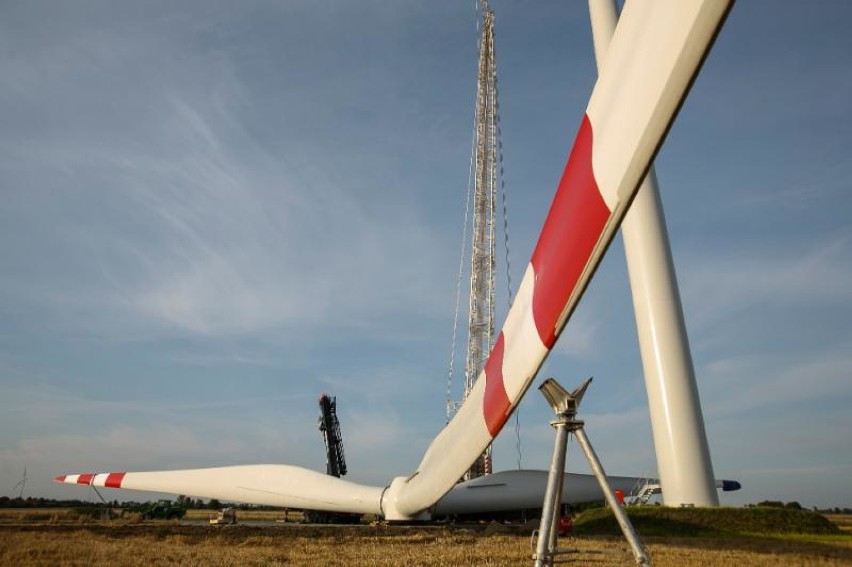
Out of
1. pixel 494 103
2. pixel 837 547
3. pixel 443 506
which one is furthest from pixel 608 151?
pixel 494 103

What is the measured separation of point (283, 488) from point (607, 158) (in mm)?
27570

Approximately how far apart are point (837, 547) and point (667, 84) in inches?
785

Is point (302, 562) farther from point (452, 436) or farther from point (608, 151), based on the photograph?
point (608, 151)

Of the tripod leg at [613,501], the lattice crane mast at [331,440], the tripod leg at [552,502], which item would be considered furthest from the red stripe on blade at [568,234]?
the lattice crane mast at [331,440]

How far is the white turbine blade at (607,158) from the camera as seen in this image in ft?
7.11

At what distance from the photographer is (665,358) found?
842 inches

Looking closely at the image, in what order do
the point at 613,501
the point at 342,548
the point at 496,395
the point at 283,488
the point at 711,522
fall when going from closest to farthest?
the point at 496,395 < the point at 613,501 < the point at 342,548 < the point at 711,522 < the point at 283,488

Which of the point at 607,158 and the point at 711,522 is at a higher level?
the point at 607,158

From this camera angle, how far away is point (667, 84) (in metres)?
2.23

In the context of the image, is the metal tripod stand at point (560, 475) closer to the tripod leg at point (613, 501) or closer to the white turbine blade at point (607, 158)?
the tripod leg at point (613, 501)

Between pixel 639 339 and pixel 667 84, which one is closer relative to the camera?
pixel 667 84

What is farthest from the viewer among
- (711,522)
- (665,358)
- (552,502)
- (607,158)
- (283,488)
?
(283,488)

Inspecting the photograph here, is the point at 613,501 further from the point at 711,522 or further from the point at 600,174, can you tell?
the point at 711,522

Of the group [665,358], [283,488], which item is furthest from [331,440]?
[665,358]
